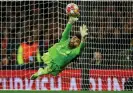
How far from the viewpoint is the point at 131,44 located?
1359 cm

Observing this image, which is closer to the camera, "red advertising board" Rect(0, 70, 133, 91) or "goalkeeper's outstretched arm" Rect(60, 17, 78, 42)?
"goalkeeper's outstretched arm" Rect(60, 17, 78, 42)

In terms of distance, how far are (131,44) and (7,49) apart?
8.73 feet

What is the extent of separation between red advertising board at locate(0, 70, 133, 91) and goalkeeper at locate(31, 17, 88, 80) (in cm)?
87

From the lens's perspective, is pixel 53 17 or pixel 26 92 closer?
pixel 26 92

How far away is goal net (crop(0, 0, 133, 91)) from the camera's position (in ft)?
43.4

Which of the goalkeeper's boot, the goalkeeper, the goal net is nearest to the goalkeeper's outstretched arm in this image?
the goalkeeper

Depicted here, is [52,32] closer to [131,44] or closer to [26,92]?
[131,44]

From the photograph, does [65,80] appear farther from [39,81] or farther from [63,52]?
[63,52]

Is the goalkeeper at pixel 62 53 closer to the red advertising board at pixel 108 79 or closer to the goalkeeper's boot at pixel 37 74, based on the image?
the goalkeeper's boot at pixel 37 74

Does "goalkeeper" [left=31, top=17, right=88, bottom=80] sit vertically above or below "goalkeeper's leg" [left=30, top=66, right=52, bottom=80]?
above

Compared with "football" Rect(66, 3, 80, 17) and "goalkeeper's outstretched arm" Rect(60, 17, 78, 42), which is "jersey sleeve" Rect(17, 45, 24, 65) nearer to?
"goalkeeper's outstretched arm" Rect(60, 17, 78, 42)

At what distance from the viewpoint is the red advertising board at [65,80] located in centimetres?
1318

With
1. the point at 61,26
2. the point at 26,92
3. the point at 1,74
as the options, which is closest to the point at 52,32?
the point at 61,26

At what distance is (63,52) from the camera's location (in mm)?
12219
